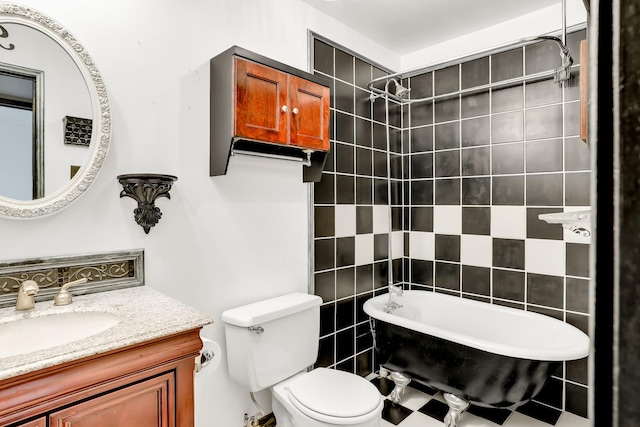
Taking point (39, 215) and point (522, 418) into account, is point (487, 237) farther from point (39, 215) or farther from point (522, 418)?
point (39, 215)

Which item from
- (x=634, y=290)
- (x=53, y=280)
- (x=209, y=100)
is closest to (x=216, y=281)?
(x=53, y=280)

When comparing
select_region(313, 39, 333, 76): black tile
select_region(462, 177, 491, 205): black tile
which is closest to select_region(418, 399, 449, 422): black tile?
select_region(462, 177, 491, 205): black tile

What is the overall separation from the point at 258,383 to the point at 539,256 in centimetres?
195

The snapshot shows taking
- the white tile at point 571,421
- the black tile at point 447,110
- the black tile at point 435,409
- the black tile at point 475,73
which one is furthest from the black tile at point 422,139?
the white tile at point 571,421

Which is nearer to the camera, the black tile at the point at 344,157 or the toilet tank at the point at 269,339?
the toilet tank at the point at 269,339

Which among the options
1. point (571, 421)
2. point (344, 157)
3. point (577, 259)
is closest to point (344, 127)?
point (344, 157)

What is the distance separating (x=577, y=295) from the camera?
230 centimetres

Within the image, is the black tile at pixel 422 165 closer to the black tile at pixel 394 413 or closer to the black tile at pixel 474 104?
the black tile at pixel 474 104

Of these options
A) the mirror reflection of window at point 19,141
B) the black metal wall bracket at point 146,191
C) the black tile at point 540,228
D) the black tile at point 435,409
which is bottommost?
the black tile at point 435,409

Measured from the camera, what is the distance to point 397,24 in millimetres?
2662

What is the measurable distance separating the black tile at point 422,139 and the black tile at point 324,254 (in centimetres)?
114

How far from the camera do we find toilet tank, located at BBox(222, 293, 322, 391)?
1832 mm

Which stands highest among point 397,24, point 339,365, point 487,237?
point 397,24

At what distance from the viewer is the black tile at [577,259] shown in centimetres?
228
